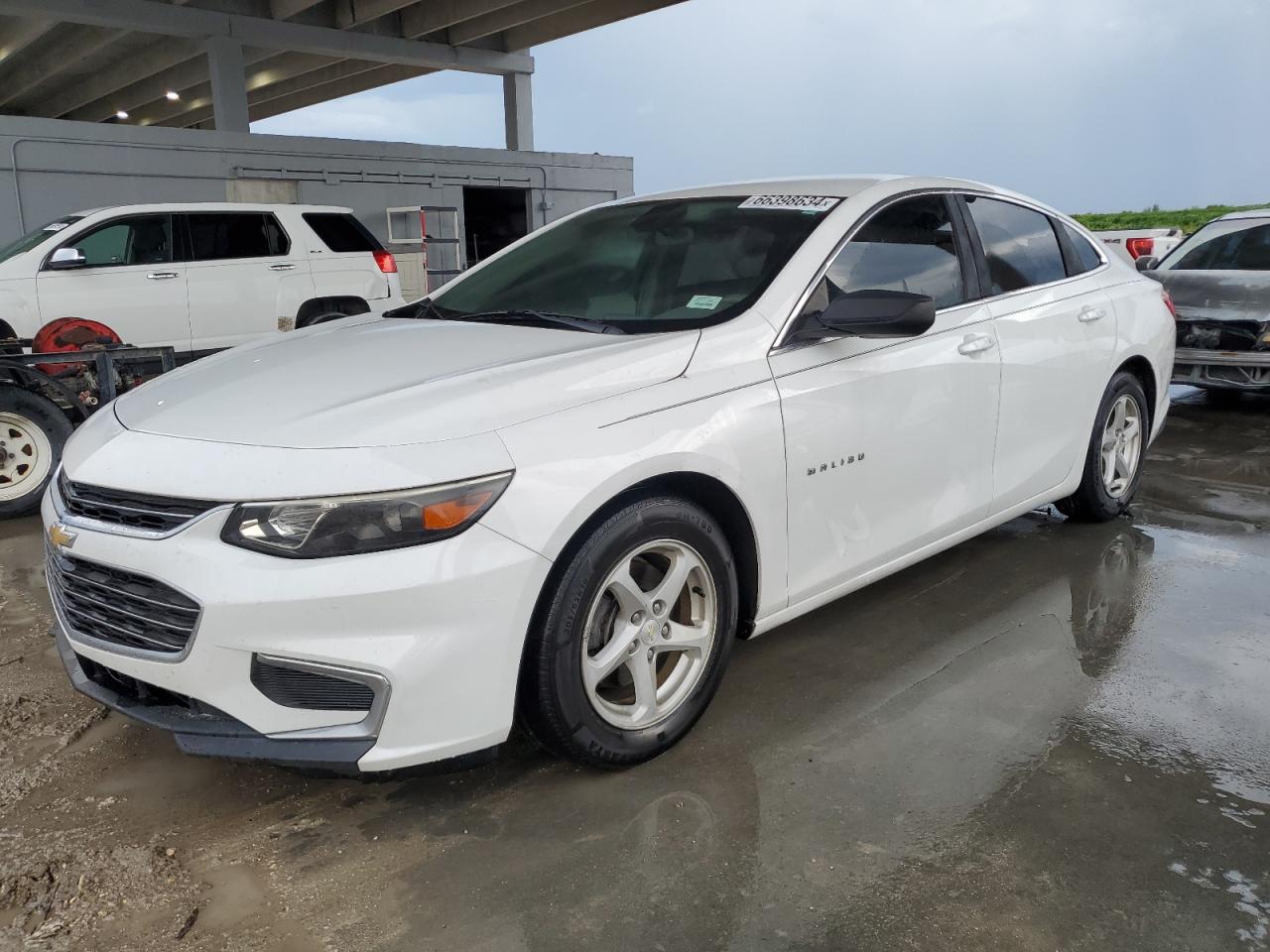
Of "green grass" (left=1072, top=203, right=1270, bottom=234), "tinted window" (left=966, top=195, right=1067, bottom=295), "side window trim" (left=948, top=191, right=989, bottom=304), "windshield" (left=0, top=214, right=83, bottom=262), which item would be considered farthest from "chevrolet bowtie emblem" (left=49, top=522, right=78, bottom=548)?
"green grass" (left=1072, top=203, right=1270, bottom=234)

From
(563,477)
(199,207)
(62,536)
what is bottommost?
(62,536)

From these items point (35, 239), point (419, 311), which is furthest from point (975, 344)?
point (35, 239)

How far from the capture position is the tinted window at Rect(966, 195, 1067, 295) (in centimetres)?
394

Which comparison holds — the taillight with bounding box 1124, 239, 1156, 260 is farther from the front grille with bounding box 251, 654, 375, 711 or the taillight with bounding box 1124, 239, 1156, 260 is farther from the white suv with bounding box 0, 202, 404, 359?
the front grille with bounding box 251, 654, 375, 711

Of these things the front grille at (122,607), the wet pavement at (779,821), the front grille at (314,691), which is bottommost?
the wet pavement at (779,821)

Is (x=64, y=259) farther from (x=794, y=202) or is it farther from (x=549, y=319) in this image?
(x=794, y=202)

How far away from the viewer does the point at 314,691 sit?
2283mm

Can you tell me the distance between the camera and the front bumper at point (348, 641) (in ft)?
7.27

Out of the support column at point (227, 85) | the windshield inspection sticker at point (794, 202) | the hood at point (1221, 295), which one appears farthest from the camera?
the support column at point (227, 85)

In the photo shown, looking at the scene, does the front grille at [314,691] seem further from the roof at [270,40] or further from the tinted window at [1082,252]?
the roof at [270,40]

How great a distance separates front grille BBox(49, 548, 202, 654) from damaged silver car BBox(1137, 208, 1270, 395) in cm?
772

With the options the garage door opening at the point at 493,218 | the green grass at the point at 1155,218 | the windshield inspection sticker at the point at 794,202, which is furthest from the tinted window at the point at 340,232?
the green grass at the point at 1155,218

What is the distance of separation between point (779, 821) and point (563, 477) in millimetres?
1020

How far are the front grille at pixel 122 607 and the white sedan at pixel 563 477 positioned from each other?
0.03 ft
